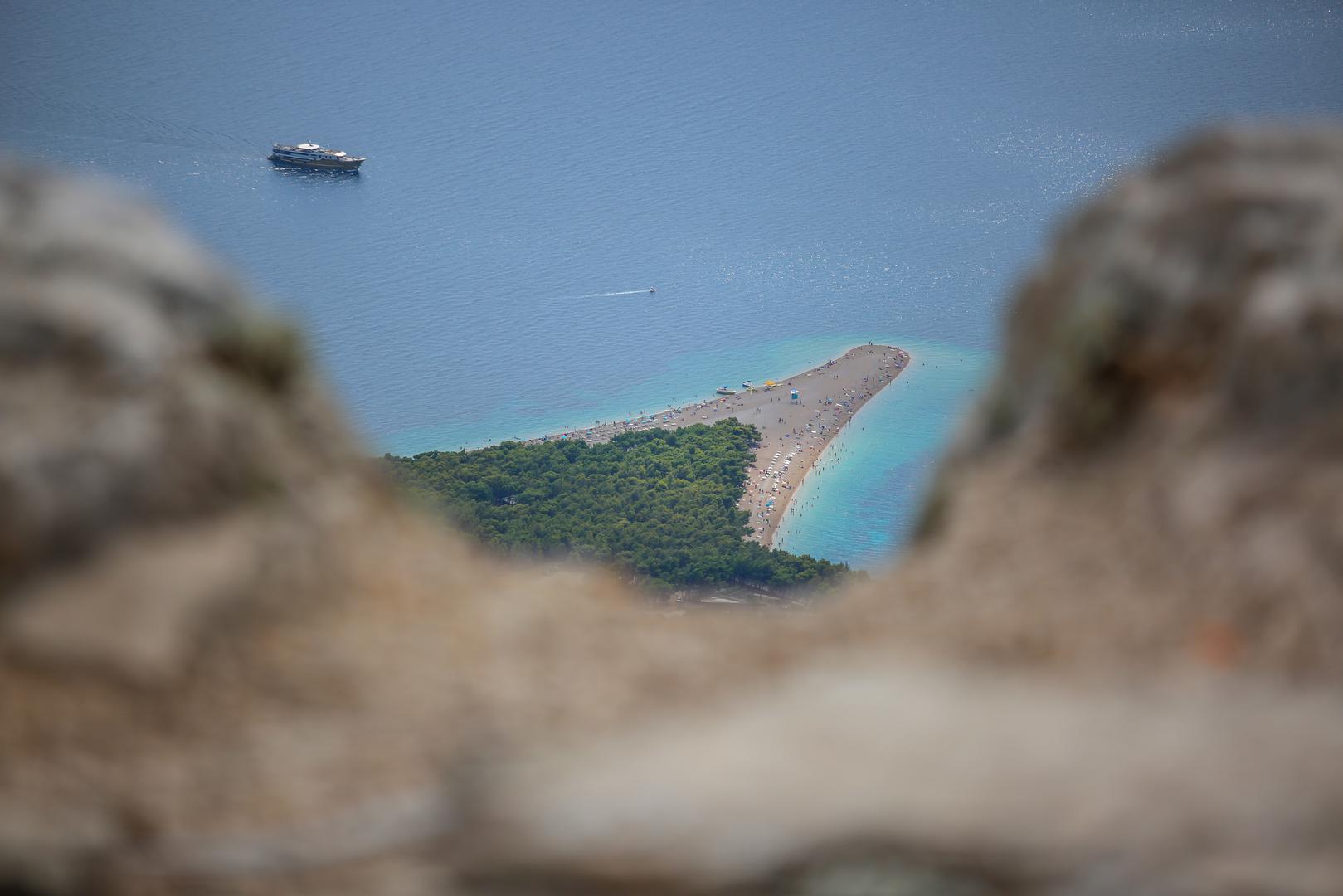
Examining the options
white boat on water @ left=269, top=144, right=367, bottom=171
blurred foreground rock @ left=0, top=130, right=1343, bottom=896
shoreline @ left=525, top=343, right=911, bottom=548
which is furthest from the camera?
white boat on water @ left=269, top=144, right=367, bottom=171

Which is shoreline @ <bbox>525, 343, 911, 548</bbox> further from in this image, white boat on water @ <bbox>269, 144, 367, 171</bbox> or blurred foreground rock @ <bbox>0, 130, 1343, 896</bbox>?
blurred foreground rock @ <bbox>0, 130, 1343, 896</bbox>

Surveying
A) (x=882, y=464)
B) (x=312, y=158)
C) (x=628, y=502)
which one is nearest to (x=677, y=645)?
(x=628, y=502)

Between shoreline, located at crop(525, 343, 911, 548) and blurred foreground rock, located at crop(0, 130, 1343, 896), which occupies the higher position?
shoreline, located at crop(525, 343, 911, 548)

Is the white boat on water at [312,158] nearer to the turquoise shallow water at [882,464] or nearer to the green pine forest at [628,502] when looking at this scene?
the green pine forest at [628,502]

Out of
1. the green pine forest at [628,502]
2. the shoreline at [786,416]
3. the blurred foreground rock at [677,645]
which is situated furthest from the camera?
the shoreline at [786,416]

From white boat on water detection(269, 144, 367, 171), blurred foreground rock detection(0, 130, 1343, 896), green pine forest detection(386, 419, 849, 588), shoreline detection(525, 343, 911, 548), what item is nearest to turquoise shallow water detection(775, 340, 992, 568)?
shoreline detection(525, 343, 911, 548)

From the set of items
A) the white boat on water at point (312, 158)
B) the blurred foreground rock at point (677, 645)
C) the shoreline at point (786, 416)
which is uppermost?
the white boat on water at point (312, 158)

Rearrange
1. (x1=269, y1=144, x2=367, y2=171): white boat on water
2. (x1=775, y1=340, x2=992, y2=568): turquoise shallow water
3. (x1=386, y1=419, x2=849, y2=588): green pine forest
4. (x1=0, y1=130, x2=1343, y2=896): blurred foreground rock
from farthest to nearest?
(x1=269, y1=144, x2=367, y2=171): white boat on water
(x1=775, y1=340, x2=992, y2=568): turquoise shallow water
(x1=386, y1=419, x2=849, y2=588): green pine forest
(x1=0, y1=130, x2=1343, y2=896): blurred foreground rock

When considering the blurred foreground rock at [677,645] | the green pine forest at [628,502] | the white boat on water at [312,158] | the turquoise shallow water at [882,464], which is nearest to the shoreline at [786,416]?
the turquoise shallow water at [882,464]
